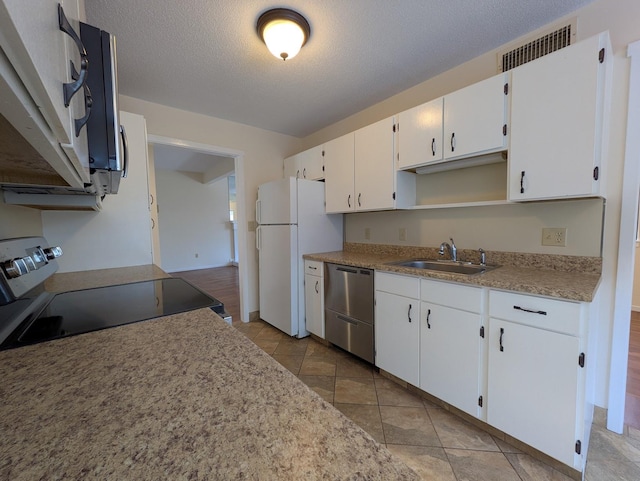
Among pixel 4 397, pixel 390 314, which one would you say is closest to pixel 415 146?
pixel 390 314

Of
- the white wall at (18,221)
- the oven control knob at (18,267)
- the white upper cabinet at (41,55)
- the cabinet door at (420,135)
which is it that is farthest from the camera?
the cabinet door at (420,135)

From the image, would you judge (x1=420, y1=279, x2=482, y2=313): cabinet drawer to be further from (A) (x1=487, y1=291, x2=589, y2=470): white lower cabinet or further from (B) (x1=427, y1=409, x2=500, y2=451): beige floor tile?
(B) (x1=427, y1=409, x2=500, y2=451): beige floor tile

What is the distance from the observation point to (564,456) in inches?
48.9

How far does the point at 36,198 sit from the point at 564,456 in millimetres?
2780

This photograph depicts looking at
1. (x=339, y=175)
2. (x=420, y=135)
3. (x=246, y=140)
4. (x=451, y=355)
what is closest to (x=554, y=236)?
(x=451, y=355)

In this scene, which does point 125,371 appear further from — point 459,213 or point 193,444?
point 459,213

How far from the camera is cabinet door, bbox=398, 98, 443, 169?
1.89m

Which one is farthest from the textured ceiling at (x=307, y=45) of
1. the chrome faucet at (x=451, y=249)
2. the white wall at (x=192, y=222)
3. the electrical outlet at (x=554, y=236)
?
the white wall at (x=192, y=222)

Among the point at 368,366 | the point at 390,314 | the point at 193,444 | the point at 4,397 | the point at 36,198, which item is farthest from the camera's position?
the point at 368,366

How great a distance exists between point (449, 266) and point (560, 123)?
3.63ft

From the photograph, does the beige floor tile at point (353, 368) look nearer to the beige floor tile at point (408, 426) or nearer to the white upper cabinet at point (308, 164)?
the beige floor tile at point (408, 426)

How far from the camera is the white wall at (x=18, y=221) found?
3.67 ft

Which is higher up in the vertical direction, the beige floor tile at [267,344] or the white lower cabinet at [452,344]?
the white lower cabinet at [452,344]

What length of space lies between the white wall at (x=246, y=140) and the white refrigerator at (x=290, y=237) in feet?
0.89
